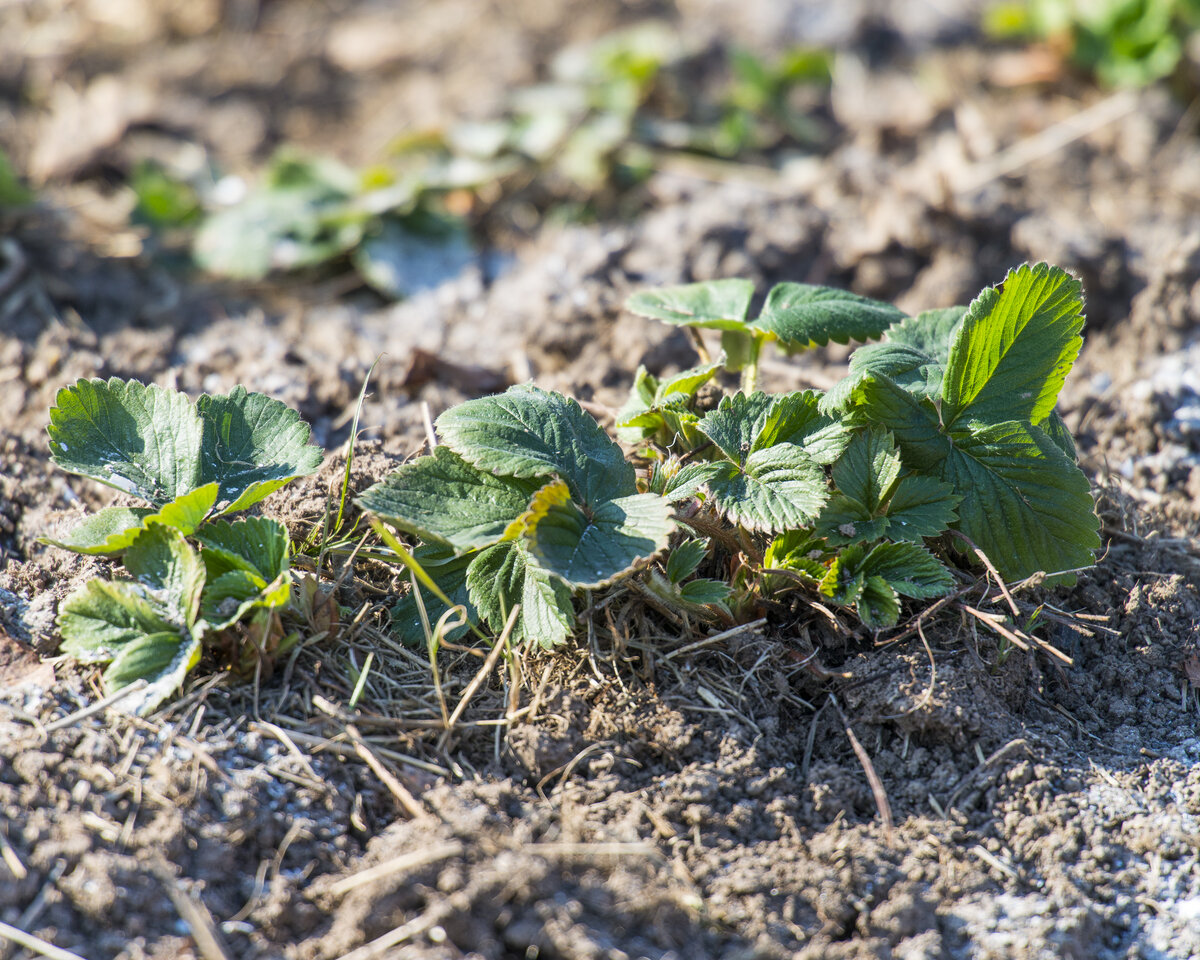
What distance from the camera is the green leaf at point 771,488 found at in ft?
5.71

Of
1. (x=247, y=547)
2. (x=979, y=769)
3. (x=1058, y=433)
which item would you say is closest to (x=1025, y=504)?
(x=1058, y=433)

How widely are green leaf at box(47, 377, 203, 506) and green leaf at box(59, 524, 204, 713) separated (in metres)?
0.17

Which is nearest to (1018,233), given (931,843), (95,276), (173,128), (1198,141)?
(1198,141)

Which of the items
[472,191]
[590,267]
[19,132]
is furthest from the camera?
[19,132]

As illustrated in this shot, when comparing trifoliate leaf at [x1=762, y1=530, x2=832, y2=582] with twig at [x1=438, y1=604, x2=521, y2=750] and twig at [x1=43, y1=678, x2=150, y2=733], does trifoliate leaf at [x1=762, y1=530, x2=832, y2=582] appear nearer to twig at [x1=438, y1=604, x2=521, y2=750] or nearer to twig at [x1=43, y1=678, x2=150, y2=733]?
twig at [x1=438, y1=604, x2=521, y2=750]

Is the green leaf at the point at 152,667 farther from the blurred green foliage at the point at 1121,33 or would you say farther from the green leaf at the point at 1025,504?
the blurred green foliage at the point at 1121,33

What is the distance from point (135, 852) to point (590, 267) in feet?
7.17

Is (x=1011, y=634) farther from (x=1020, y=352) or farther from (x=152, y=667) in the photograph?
(x=152, y=667)

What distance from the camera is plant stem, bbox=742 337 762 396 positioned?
2113mm

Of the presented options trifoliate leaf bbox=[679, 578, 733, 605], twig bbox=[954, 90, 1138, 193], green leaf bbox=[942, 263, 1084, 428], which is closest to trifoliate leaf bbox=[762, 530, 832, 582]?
trifoliate leaf bbox=[679, 578, 733, 605]

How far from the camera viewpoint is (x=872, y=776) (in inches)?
65.5

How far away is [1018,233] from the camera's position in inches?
124

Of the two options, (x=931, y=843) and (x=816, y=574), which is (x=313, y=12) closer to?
(x=816, y=574)

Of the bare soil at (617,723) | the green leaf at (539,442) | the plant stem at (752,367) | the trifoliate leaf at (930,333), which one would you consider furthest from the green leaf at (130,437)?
the trifoliate leaf at (930,333)
